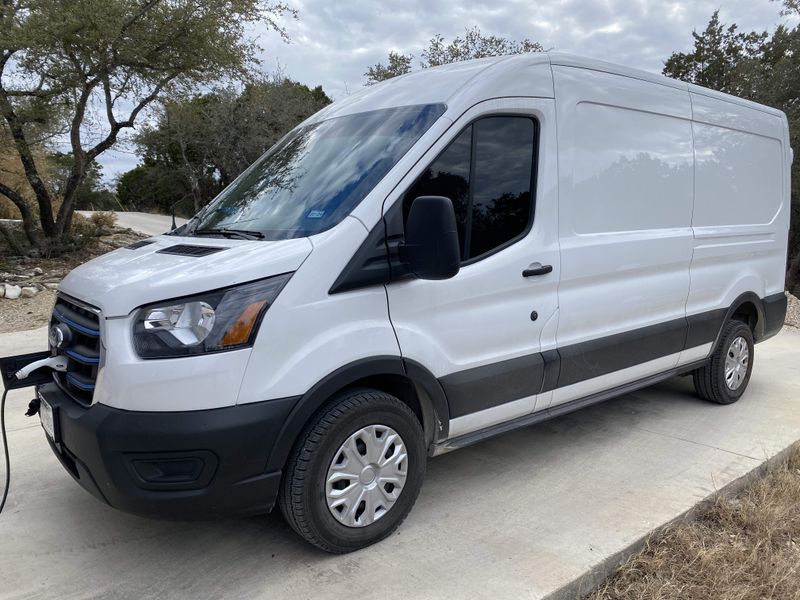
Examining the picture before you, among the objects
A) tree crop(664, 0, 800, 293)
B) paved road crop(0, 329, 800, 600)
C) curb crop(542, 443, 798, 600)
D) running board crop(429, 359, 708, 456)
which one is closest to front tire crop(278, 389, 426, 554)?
paved road crop(0, 329, 800, 600)

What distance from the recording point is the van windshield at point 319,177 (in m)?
2.89

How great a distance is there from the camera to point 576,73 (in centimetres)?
363

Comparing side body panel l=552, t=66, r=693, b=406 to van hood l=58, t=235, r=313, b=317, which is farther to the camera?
side body panel l=552, t=66, r=693, b=406

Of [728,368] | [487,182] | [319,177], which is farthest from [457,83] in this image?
[728,368]

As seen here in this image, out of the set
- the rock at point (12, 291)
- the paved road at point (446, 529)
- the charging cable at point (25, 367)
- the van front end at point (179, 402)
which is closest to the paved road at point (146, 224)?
the rock at point (12, 291)

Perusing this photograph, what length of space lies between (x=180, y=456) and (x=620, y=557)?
2000 mm

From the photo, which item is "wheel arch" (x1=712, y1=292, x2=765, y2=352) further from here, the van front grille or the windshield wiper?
the van front grille

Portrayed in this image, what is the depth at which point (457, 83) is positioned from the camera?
3.20m

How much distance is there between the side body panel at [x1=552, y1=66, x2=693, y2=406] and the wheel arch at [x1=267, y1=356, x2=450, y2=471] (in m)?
0.92

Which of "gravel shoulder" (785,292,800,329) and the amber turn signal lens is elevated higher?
the amber turn signal lens

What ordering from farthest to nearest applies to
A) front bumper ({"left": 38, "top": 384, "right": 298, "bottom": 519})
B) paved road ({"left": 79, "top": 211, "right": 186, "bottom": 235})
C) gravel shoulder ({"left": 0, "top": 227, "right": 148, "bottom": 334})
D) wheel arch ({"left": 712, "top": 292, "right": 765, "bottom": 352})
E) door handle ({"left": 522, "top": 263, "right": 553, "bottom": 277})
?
paved road ({"left": 79, "top": 211, "right": 186, "bottom": 235}) < gravel shoulder ({"left": 0, "top": 227, "right": 148, "bottom": 334}) < wheel arch ({"left": 712, "top": 292, "right": 765, "bottom": 352}) < door handle ({"left": 522, "top": 263, "right": 553, "bottom": 277}) < front bumper ({"left": 38, "top": 384, "right": 298, "bottom": 519})

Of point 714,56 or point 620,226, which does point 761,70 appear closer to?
point 714,56

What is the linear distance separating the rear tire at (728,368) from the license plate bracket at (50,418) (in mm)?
4510

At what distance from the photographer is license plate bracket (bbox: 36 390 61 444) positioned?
2691 millimetres
